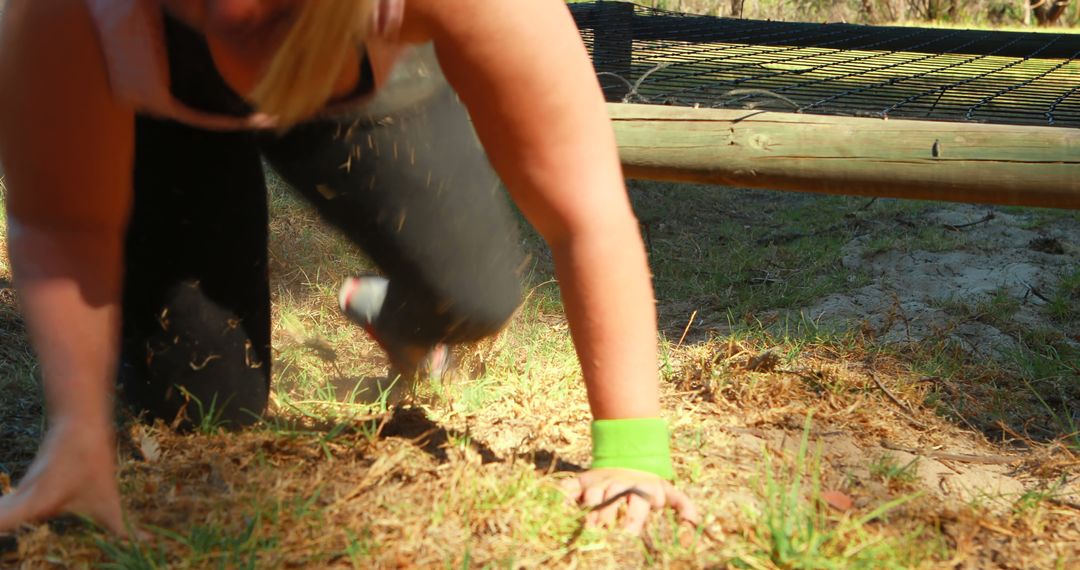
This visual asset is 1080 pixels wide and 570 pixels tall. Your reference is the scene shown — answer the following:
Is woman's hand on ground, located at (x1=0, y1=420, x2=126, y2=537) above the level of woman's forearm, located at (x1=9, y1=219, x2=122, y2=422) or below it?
below

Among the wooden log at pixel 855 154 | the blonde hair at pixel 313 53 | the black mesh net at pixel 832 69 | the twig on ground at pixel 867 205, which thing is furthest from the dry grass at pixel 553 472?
the twig on ground at pixel 867 205

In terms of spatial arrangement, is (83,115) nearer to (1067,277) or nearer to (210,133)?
(210,133)

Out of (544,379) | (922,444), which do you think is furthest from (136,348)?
(922,444)

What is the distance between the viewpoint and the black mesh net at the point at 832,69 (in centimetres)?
358

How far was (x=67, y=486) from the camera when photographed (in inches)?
56.4

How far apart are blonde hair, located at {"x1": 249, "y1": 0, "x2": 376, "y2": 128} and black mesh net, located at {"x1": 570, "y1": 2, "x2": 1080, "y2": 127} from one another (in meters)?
1.65

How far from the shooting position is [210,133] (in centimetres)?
178

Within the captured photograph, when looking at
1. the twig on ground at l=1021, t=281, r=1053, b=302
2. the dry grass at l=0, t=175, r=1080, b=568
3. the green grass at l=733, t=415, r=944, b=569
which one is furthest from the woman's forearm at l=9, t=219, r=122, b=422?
the twig on ground at l=1021, t=281, r=1053, b=302

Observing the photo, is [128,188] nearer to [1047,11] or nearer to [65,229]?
[65,229]

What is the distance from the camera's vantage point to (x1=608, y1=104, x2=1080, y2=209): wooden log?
215 centimetres

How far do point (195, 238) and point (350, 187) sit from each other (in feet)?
1.03

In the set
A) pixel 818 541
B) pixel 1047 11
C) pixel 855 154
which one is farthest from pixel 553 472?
pixel 1047 11

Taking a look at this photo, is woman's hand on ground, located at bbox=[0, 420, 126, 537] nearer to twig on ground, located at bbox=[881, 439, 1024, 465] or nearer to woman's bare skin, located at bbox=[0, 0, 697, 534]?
woman's bare skin, located at bbox=[0, 0, 697, 534]

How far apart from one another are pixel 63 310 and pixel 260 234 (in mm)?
527
